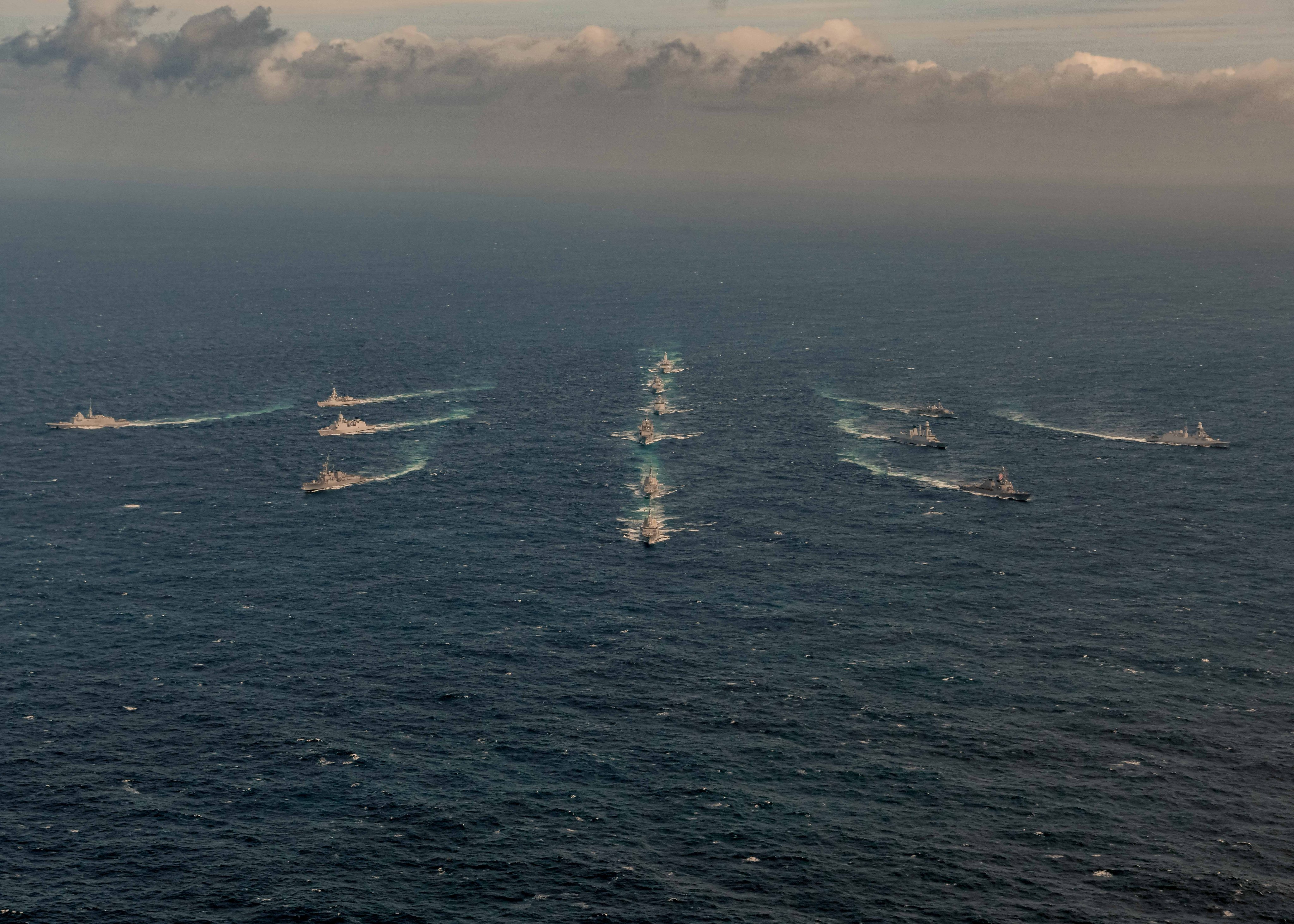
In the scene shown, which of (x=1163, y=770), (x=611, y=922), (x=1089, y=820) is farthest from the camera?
(x=1163, y=770)

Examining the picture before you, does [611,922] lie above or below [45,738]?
below

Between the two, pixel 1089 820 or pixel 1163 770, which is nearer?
pixel 1089 820

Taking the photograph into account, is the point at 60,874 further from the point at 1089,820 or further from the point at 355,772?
the point at 1089,820

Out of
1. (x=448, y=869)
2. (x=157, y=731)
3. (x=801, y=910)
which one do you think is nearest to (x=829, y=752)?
(x=801, y=910)

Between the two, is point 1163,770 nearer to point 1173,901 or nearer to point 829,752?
point 1173,901

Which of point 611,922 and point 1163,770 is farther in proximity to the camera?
point 1163,770

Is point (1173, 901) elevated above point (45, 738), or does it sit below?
below

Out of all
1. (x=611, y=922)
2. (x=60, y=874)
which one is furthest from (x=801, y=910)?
(x=60, y=874)

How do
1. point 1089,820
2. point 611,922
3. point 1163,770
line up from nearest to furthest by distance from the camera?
point 611,922 < point 1089,820 < point 1163,770
